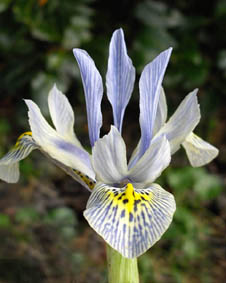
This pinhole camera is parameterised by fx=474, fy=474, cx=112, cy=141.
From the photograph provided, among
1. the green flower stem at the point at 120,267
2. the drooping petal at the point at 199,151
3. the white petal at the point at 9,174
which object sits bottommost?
the green flower stem at the point at 120,267

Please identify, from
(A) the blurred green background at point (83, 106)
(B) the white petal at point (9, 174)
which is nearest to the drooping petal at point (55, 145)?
(B) the white petal at point (9, 174)

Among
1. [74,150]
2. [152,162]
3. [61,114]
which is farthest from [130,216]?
[61,114]

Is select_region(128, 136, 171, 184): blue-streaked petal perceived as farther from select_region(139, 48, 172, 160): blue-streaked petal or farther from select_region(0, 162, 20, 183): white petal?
select_region(0, 162, 20, 183): white petal

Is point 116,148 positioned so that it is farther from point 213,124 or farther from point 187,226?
point 213,124

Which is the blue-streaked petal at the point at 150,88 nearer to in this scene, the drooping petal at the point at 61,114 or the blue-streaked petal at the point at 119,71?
the blue-streaked petal at the point at 119,71

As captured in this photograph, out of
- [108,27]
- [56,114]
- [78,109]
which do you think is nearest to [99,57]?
[108,27]

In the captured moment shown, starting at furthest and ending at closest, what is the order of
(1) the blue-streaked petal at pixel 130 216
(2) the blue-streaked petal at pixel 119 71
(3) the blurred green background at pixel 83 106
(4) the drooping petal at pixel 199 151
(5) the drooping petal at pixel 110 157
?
(3) the blurred green background at pixel 83 106 < (4) the drooping petal at pixel 199 151 < (2) the blue-streaked petal at pixel 119 71 < (5) the drooping petal at pixel 110 157 < (1) the blue-streaked petal at pixel 130 216

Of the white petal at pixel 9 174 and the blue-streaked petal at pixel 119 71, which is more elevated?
the blue-streaked petal at pixel 119 71

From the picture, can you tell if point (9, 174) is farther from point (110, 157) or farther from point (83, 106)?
point (83, 106)
